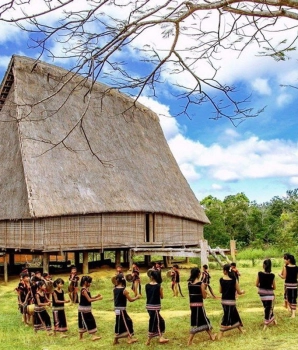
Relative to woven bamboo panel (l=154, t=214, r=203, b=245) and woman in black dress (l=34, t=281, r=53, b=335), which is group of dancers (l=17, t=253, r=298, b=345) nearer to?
woman in black dress (l=34, t=281, r=53, b=335)

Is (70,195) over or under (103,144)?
under

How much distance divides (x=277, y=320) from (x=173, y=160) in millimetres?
21341

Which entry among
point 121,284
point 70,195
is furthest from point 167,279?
point 121,284

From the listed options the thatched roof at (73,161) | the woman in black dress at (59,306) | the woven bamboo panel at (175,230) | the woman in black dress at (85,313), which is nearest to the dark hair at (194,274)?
the woman in black dress at (85,313)

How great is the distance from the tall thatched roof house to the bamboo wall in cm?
4

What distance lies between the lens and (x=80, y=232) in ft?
66.0

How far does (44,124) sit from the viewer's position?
22.1 m

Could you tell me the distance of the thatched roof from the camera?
19.9 meters

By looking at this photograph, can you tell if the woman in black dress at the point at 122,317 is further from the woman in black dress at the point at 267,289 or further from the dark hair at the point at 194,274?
the woman in black dress at the point at 267,289

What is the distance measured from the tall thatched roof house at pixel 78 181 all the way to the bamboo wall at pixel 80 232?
4cm

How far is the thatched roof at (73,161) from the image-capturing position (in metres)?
19.9

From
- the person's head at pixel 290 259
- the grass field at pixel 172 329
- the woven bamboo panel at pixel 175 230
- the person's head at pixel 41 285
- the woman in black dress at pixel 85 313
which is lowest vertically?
the grass field at pixel 172 329

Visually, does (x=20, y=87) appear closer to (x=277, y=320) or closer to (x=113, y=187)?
(x=113, y=187)

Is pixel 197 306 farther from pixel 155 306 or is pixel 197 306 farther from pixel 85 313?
pixel 85 313
